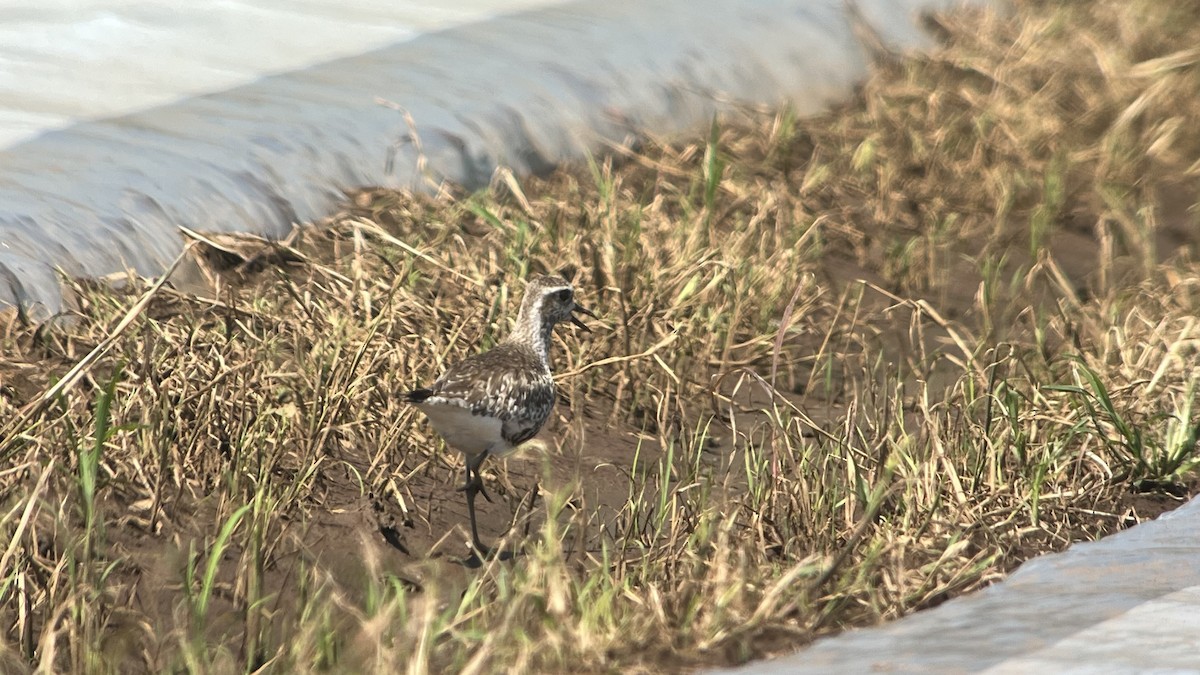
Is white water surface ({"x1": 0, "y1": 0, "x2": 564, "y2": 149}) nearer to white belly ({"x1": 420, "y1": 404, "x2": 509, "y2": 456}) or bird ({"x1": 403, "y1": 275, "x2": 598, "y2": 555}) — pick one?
bird ({"x1": 403, "y1": 275, "x2": 598, "y2": 555})

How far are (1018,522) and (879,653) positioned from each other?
1056mm

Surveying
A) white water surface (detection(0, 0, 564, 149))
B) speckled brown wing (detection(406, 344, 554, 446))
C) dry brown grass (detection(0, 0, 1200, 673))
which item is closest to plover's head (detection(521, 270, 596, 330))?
speckled brown wing (detection(406, 344, 554, 446))

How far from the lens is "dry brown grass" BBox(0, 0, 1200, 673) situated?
12.5 feet

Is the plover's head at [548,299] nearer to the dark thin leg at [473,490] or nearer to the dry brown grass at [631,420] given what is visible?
the dry brown grass at [631,420]

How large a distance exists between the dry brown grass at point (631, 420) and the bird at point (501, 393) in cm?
19

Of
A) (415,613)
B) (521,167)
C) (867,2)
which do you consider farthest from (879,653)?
(867,2)

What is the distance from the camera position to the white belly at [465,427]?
462 cm

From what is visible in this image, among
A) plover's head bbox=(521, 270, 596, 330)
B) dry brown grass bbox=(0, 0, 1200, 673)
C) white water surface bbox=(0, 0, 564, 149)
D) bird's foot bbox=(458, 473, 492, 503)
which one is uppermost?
white water surface bbox=(0, 0, 564, 149)

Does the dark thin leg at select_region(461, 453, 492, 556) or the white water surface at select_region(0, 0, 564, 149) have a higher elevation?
the white water surface at select_region(0, 0, 564, 149)

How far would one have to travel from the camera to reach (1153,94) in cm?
844

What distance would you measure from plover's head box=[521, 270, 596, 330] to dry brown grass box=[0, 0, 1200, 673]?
0.29 meters

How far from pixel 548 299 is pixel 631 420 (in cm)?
60

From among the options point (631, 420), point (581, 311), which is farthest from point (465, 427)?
point (631, 420)

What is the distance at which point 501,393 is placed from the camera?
477cm
